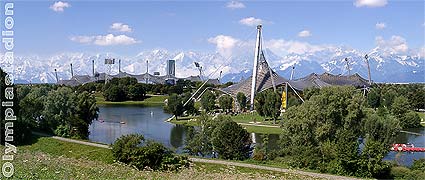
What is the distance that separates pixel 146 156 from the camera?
1648cm

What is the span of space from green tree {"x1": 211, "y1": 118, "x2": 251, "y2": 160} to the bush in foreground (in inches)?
144

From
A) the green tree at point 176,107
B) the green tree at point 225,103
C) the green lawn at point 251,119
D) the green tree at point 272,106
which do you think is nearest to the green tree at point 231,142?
the green lawn at point 251,119

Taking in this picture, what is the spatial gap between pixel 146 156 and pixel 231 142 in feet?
18.1

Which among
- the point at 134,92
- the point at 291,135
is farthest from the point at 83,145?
the point at 134,92

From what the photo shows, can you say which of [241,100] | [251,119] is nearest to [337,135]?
[251,119]

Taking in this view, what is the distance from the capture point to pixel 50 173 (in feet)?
29.8

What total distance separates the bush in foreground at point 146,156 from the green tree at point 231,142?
3648 millimetres

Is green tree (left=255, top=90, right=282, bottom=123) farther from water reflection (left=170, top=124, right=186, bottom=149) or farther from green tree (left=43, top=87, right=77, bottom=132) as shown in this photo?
green tree (left=43, top=87, right=77, bottom=132)

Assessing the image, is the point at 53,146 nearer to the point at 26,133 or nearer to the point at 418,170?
the point at 26,133

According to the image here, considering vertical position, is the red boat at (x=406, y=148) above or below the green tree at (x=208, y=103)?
below

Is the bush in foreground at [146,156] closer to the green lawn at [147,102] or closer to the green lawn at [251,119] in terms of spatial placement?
the green lawn at [251,119]

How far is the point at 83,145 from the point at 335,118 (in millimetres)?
12145

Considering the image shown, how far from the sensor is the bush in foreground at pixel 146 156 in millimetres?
16359

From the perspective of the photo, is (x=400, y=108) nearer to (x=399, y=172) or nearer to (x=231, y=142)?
(x=399, y=172)
